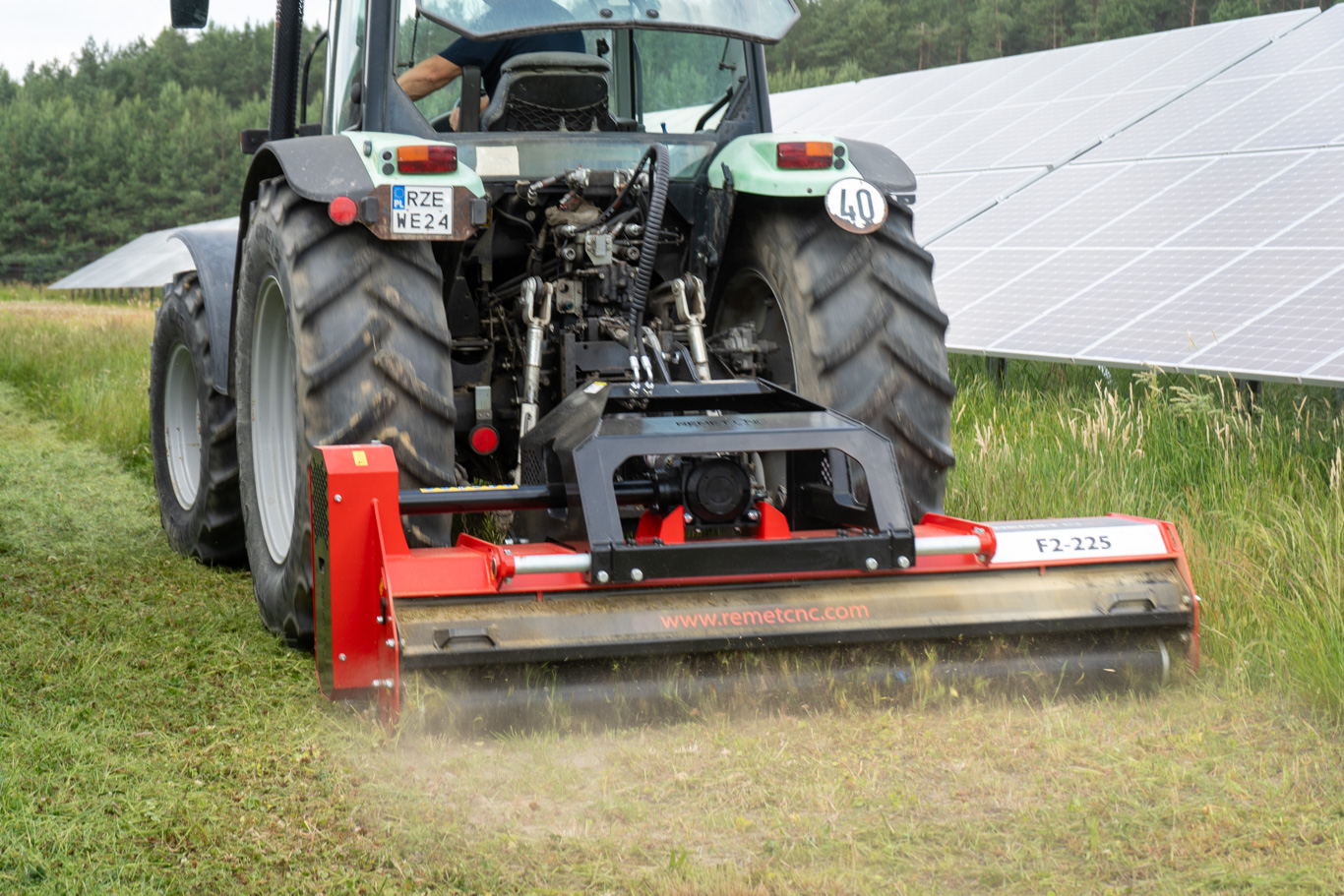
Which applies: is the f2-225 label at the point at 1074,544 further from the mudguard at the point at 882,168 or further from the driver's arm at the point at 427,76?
the driver's arm at the point at 427,76

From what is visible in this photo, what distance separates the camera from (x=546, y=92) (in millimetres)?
4262

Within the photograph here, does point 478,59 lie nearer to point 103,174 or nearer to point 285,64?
point 285,64

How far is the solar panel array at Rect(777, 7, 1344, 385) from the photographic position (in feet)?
21.6

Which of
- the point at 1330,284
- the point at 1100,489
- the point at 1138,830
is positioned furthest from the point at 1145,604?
the point at 1330,284

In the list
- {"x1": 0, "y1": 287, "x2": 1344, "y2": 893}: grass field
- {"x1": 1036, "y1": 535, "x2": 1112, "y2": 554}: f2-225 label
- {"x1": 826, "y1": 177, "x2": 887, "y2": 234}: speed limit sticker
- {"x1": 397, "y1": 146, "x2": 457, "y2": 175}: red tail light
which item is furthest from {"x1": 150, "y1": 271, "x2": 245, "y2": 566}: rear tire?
{"x1": 1036, "y1": 535, "x2": 1112, "y2": 554}: f2-225 label

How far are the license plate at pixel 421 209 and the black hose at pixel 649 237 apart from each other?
53 cm

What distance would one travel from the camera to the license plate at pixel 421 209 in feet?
11.6

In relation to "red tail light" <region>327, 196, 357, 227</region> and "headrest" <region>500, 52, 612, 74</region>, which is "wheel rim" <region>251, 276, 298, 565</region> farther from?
"headrest" <region>500, 52, 612, 74</region>

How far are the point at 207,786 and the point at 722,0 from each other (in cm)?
258

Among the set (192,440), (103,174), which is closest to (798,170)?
(192,440)

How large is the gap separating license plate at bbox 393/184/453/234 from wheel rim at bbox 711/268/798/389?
0.98 m

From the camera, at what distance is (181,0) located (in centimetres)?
458

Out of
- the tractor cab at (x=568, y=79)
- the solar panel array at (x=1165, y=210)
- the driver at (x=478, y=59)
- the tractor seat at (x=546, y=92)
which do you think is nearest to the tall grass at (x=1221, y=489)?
the solar panel array at (x=1165, y=210)

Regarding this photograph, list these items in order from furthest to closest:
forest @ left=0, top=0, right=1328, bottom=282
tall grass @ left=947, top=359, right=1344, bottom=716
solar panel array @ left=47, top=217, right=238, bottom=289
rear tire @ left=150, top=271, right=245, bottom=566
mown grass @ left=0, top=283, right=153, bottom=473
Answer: forest @ left=0, top=0, right=1328, bottom=282, solar panel array @ left=47, top=217, right=238, bottom=289, mown grass @ left=0, top=283, right=153, bottom=473, rear tire @ left=150, top=271, right=245, bottom=566, tall grass @ left=947, top=359, right=1344, bottom=716
